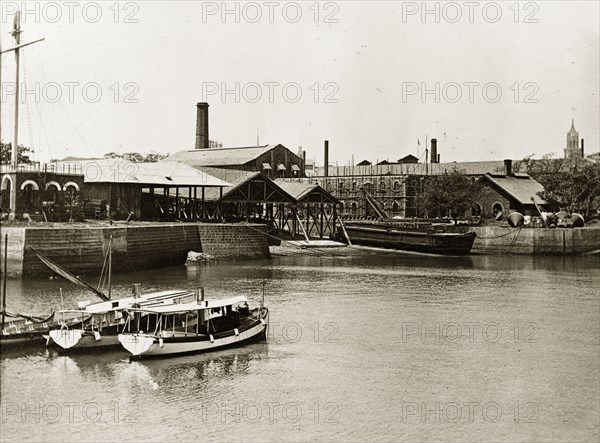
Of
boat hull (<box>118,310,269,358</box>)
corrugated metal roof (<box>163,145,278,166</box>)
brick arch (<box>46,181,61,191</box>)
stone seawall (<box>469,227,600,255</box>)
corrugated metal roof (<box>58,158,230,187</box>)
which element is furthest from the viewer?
corrugated metal roof (<box>163,145,278,166</box>)

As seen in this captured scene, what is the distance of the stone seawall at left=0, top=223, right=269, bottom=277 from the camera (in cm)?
3397

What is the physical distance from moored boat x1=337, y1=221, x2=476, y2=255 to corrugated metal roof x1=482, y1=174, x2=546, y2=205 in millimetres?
15249

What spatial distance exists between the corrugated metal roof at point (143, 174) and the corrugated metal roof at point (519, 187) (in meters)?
34.2

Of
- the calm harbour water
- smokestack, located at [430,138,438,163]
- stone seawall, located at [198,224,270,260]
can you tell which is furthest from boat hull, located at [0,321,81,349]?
smokestack, located at [430,138,438,163]

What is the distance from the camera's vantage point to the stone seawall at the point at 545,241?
201ft

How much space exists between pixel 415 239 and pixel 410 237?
0.55m

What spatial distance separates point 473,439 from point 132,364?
30.7 feet

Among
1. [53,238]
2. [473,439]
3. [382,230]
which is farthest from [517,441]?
[382,230]

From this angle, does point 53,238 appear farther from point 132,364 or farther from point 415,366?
point 415,366

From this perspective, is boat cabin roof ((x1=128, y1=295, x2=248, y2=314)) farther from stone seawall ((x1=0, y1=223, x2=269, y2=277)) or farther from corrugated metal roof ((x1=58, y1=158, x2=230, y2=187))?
corrugated metal roof ((x1=58, y1=158, x2=230, y2=187))

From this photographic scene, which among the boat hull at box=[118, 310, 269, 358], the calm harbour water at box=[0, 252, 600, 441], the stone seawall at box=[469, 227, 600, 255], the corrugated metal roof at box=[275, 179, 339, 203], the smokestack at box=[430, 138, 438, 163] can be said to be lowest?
the calm harbour water at box=[0, 252, 600, 441]

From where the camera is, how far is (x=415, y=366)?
20203 mm

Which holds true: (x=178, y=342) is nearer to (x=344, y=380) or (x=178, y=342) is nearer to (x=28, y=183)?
(x=344, y=380)

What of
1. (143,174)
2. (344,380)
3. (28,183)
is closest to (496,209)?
(143,174)
